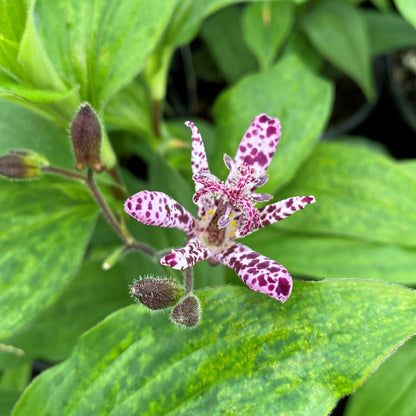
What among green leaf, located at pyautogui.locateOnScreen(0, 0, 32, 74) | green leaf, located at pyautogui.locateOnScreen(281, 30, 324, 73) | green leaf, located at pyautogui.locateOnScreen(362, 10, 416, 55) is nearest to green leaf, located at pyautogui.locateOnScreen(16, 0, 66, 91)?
green leaf, located at pyautogui.locateOnScreen(0, 0, 32, 74)

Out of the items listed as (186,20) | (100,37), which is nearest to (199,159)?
(100,37)

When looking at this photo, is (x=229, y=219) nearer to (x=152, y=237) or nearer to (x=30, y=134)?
(x=152, y=237)

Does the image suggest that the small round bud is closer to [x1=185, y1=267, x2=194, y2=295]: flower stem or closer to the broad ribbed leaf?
[x1=185, y1=267, x2=194, y2=295]: flower stem

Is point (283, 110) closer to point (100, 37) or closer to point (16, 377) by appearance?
point (100, 37)

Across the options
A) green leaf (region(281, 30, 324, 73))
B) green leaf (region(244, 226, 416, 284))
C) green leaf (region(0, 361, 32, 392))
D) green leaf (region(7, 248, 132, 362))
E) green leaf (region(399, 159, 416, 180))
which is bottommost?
green leaf (region(0, 361, 32, 392))

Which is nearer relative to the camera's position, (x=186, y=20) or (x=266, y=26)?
(x=186, y=20)

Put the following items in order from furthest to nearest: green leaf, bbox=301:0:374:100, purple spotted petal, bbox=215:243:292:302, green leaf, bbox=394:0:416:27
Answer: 1. green leaf, bbox=301:0:374:100
2. green leaf, bbox=394:0:416:27
3. purple spotted petal, bbox=215:243:292:302
